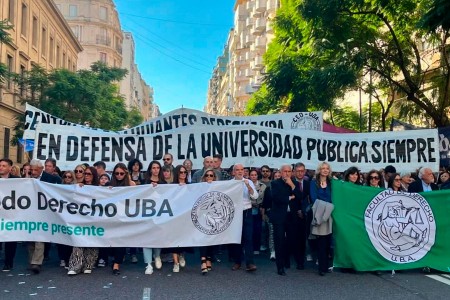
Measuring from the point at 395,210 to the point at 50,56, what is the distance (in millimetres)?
36557

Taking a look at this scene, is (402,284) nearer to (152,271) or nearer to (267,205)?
(267,205)

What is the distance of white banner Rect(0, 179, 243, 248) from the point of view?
761cm

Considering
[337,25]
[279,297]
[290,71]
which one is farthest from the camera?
[290,71]

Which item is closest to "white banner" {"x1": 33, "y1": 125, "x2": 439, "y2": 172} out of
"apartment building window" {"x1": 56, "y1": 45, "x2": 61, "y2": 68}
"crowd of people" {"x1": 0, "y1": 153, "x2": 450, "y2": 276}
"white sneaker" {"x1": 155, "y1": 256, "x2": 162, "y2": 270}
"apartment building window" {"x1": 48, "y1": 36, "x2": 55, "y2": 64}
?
"crowd of people" {"x1": 0, "y1": 153, "x2": 450, "y2": 276}

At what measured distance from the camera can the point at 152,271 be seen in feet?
24.8

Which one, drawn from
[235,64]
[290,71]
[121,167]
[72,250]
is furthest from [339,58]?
[235,64]

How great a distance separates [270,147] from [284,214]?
179 cm

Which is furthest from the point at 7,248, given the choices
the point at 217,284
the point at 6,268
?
the point at 217,284

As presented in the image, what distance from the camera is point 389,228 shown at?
7.75m

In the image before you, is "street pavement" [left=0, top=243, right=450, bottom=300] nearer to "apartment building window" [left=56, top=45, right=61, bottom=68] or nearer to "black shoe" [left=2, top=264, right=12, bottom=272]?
"black shoe" [left=2, top=264, right=12, bottom=272]

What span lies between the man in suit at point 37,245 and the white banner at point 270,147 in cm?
80

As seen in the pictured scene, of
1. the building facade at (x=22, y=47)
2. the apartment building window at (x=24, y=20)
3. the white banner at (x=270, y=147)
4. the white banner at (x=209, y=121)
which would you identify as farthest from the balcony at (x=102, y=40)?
the white banner at (x=270, y=147)

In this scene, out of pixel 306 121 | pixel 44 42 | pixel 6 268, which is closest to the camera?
pixel 6 268

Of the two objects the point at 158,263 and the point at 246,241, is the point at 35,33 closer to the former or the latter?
the point at 158,263
